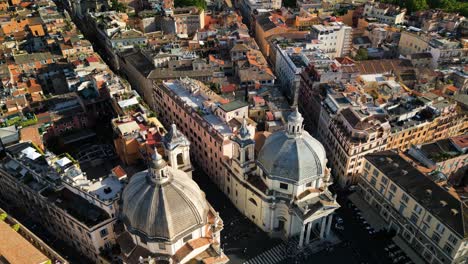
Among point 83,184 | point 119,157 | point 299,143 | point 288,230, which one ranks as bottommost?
point 288,230

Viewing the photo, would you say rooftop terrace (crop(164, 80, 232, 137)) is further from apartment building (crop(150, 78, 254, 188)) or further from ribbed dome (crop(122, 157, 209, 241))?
ribbed dome (crop(122, 157, 209, 241))

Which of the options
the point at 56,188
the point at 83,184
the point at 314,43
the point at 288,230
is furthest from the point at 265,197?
the point at 314,43

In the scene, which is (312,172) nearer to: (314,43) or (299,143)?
(299,143)

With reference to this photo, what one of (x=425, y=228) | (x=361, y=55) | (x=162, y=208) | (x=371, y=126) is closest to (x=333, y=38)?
(x=361, y=55)

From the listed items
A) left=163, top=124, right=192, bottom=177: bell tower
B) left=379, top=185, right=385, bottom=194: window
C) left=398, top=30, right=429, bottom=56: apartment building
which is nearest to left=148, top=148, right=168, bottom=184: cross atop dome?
left=163, top=124, right=192, bottom=177: bell tower

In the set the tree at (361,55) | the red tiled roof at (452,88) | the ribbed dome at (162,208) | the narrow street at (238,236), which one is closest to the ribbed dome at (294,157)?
the narrow street at (238,236)

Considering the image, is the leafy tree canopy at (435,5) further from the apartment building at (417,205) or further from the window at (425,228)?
the window at (425,228)
